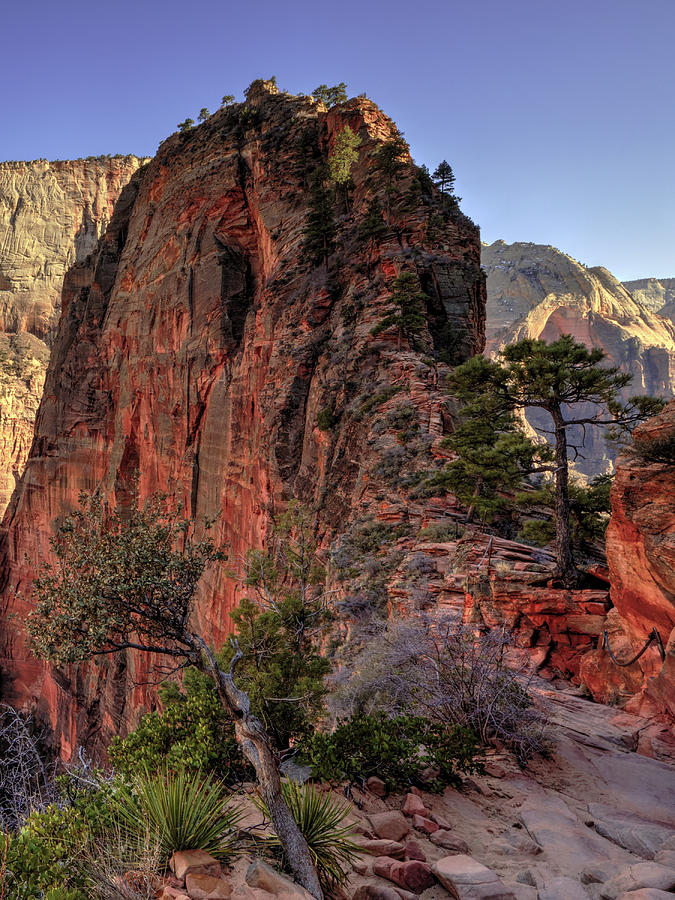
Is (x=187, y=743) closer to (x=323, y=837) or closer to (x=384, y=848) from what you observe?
(x=323, y=837)

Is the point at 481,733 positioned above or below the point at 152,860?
below

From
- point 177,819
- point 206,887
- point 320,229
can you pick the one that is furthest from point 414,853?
point 320,229

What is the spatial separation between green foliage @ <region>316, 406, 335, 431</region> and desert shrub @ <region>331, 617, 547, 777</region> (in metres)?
16.4

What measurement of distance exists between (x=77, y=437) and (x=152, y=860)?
55.7m

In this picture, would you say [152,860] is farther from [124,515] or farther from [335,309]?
[124,515]

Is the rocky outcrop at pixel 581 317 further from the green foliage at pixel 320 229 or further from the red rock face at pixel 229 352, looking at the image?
the green foliage at pixel 320 229

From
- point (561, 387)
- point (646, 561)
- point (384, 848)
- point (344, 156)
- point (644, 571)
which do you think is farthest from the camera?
point (344, 156)

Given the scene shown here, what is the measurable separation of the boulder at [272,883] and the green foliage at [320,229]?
32.5 metres

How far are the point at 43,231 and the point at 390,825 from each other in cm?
13675

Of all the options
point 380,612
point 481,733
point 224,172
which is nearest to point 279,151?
point 224,172

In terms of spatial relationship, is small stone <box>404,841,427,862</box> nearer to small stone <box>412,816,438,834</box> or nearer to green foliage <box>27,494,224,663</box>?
small stone <box>412,816,438,834</box>

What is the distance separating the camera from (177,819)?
15.4 feet

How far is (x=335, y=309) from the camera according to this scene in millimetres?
30484

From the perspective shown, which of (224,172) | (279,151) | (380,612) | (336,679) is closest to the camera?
(336,679)
